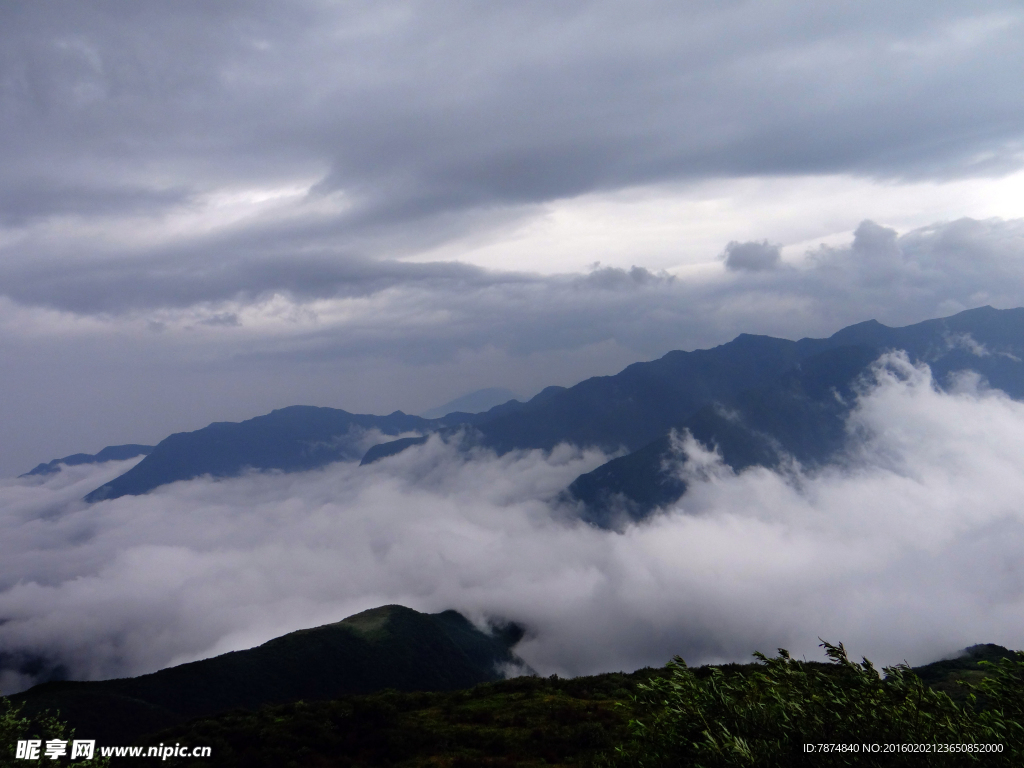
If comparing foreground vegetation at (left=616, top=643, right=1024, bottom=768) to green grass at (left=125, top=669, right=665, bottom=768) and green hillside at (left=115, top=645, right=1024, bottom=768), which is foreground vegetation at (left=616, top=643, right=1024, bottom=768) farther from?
green grass at (left=125, top=669, right=665, bottom=768)

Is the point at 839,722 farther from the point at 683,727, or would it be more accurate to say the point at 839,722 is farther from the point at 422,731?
the point at 422,731

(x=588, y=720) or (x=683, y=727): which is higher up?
(x=683, y=727)

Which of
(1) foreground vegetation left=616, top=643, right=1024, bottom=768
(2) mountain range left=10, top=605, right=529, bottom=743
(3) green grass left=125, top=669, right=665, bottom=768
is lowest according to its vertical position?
(2) mountain range left=10, top=605, right=529, bottom=743

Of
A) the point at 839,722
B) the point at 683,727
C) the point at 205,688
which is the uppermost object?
the point at 839,722

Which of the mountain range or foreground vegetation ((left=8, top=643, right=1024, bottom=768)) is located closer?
foreground vegetation ((left=8, top=643, right=1024, bottom=768))

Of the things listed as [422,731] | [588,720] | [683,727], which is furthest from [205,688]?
[683,727]

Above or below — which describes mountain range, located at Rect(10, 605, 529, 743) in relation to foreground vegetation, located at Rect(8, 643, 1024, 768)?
below

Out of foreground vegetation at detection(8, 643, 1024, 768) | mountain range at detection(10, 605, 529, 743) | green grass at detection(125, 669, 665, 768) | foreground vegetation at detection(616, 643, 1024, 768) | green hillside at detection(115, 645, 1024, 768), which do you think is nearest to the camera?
foreground vegetation at detection(616, 643, 1024, 768)

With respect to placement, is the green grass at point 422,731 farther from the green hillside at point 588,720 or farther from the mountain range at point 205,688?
the mountain range at point 205,688

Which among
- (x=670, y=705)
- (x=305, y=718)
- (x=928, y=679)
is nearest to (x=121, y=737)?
(x=305, y=718)

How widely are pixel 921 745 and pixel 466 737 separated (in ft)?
150

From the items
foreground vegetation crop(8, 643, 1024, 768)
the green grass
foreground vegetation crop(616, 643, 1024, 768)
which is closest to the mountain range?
the green grass

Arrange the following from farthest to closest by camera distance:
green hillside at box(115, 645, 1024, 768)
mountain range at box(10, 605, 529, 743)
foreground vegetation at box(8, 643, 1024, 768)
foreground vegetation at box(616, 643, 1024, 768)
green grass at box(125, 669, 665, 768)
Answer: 1. mountain range at box(10, 605, 529, 743)
2. green grass at box(125, 669, 665, 768)
3. green hillside at box(115, 645, 1024, 768)
4. foreground vegetation at box(8, 643, 1024, 768)
5. foreground vegetation at box(616, 643, 1024, 768)

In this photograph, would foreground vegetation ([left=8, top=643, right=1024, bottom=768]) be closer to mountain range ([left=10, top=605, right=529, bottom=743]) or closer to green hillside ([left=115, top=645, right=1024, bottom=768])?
green hillside ([left=115, top=645, right=1024, bottom=768])
